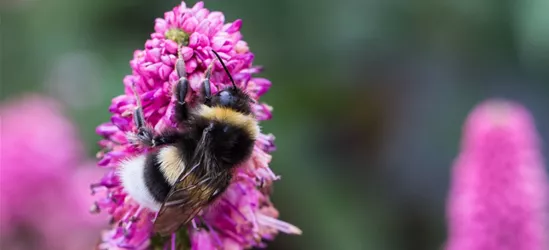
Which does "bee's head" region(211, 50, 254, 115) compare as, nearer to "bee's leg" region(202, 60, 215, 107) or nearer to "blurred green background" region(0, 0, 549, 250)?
"bee's leg" region(202, 60, 215, 107)

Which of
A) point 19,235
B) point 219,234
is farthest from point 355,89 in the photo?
point 219,234

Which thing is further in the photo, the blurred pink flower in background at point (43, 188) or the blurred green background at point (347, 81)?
the blurred green background at point (347, 81)

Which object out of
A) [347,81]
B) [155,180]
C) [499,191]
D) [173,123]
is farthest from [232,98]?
[347,81]

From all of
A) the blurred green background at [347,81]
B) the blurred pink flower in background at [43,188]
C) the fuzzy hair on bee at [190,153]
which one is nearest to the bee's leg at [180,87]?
the fuzzy hair on bee at [190,153]

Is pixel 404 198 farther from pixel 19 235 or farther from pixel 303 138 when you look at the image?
pixel 19 235

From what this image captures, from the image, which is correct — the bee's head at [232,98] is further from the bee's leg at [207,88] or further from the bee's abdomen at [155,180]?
the bee's abdomen at [155,180]

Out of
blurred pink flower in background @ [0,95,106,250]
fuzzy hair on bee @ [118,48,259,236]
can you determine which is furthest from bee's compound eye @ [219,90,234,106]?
blurred pink flower in background @ [0,95,106,250]

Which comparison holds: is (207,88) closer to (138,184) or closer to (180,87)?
(180,87)
